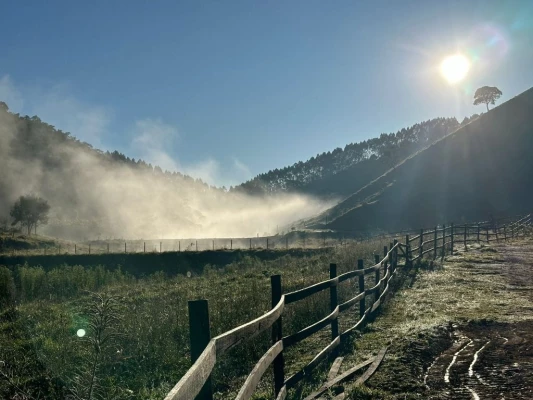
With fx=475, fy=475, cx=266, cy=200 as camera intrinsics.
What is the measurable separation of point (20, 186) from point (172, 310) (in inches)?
6091

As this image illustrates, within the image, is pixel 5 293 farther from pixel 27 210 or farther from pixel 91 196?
pixel 91 196

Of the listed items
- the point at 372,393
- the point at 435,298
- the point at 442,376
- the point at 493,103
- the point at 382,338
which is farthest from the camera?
the point at 493,103

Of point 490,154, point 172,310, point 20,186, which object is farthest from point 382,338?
point 20,186

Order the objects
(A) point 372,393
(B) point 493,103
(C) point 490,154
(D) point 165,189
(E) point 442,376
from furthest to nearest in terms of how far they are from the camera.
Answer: (D) point 165,189 → (B) point 493,103 → (C) point 490,154 → (E) point 442,376 → (A) point 372,393

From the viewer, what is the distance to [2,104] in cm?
16200

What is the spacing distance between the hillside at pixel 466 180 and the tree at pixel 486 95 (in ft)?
Result: 61.5

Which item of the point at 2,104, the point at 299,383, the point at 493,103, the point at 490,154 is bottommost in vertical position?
the point at 299,383

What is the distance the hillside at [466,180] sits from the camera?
83.4 metres

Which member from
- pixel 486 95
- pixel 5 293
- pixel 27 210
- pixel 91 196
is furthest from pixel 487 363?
pixel 91 196

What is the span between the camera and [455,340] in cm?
1002

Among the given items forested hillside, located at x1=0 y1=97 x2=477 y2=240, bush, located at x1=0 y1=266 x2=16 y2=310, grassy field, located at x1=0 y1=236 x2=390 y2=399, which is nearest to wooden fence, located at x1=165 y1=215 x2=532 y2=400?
grassy field, located at x1=0 y1=236 x2=390 y2=399

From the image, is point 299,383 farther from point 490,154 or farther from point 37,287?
point 490,154

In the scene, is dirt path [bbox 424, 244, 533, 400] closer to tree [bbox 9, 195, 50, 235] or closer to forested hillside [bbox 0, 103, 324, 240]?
tree [bbox 9, 195, 50, 235]

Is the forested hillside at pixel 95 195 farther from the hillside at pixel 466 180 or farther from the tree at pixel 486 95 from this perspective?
the hillside at pixel 466 180
